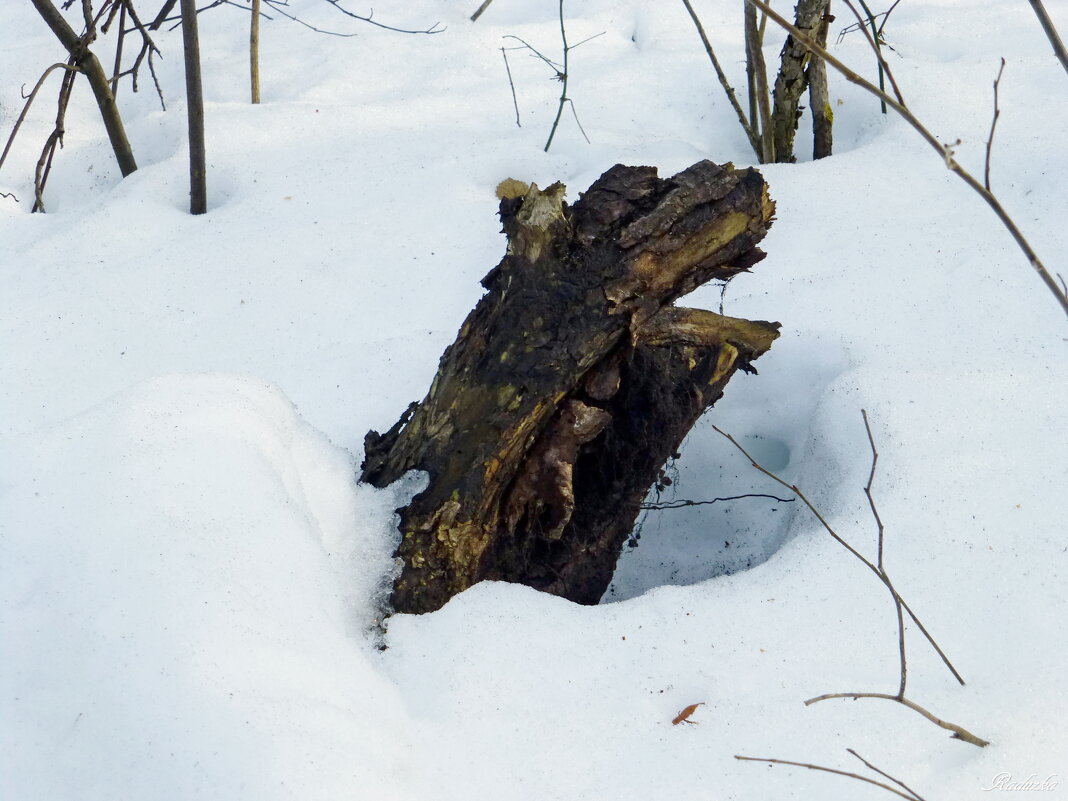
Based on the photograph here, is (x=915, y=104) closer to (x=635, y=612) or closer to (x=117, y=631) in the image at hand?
(x=635, y=612)

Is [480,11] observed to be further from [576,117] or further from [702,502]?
[702,502]

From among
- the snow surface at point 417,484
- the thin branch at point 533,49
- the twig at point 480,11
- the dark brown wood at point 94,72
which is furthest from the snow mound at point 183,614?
the twig at point 480,11

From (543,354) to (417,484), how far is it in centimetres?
35

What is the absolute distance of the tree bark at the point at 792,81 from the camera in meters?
2.83

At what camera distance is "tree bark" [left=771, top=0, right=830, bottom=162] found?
2832mm

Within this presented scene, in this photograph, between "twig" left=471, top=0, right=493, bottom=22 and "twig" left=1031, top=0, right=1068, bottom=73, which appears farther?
"twig" left=471, top=0, right=493, bottom=22

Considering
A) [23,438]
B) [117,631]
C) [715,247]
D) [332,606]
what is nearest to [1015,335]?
[715,247]

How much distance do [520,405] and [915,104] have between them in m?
2.13

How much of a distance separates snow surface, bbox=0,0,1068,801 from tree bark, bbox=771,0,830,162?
185 millimetres

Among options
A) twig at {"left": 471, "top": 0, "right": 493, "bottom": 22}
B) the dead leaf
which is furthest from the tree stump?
twig at {"left": 471, "top": 0, "right": 493, "bottom": 22}

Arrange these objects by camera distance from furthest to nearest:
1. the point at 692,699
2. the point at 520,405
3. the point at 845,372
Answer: the point at 845,372 < the point at 520,405 < the point at 692,699

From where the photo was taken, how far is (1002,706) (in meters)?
1.31

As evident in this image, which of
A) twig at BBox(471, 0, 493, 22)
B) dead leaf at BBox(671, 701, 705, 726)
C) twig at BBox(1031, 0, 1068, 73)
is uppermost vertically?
twig at BBox(1031, 0, 1068, 73)

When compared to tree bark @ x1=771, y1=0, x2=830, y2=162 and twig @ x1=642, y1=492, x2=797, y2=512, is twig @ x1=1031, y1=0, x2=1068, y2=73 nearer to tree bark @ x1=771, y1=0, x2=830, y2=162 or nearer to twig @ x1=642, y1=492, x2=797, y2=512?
twig @ x1=642, y1=492, x2=797, y2=512
